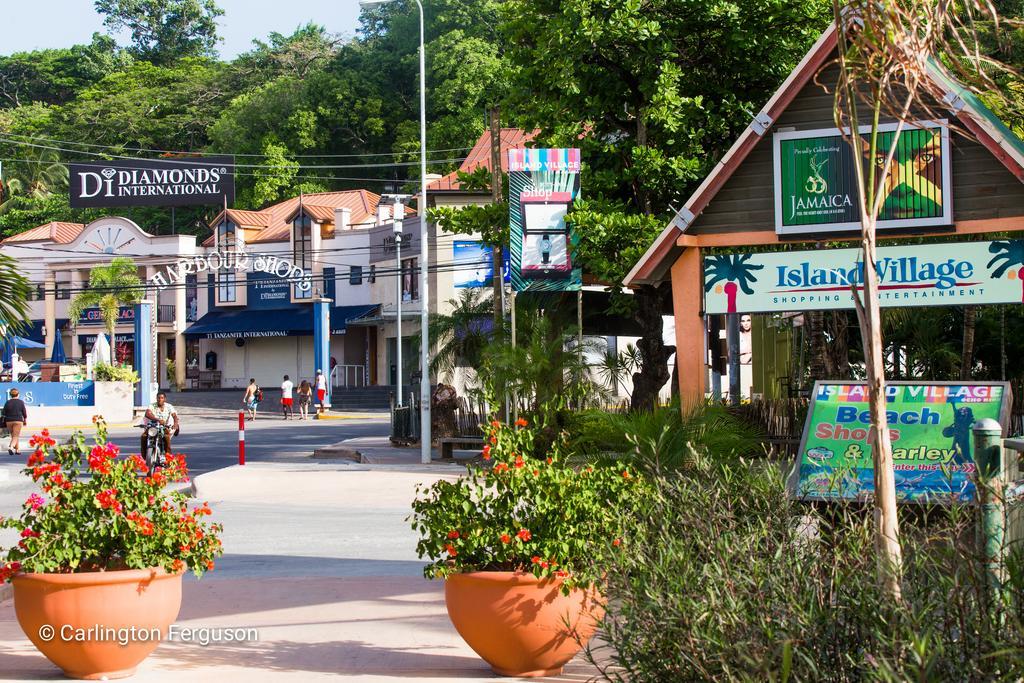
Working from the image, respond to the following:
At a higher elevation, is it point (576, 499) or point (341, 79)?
point (341, 79)

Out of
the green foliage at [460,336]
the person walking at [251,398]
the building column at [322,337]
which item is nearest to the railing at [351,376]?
the building column at [322,337]

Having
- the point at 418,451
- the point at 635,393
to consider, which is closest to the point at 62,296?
the point at 418,451

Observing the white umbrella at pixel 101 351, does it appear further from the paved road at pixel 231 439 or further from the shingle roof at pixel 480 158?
the shingle roof at pixel 480 158

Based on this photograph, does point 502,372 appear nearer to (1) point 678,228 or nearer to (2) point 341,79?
(1) point 678,228

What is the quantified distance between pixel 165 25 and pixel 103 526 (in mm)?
89294

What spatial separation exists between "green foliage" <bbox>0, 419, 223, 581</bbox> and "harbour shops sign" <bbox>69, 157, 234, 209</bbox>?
45.7m

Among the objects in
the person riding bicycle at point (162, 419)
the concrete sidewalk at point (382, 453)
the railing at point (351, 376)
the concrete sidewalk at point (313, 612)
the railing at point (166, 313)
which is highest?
the railing at point (166, 313)

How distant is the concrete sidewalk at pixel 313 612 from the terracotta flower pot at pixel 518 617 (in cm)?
23

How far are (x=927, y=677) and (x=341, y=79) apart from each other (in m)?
68.0

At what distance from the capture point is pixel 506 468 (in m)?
7.00

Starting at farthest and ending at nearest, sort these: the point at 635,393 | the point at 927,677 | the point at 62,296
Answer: the point at 62,296 → the point at 635,393 → the point at 927,677

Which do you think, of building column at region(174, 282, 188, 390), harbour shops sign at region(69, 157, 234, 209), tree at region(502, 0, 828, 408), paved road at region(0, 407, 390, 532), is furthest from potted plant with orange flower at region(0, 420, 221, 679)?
building column at region(174, 282, 188, 390)

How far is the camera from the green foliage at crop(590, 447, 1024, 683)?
4.00 meters

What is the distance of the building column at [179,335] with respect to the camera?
6512 cm
